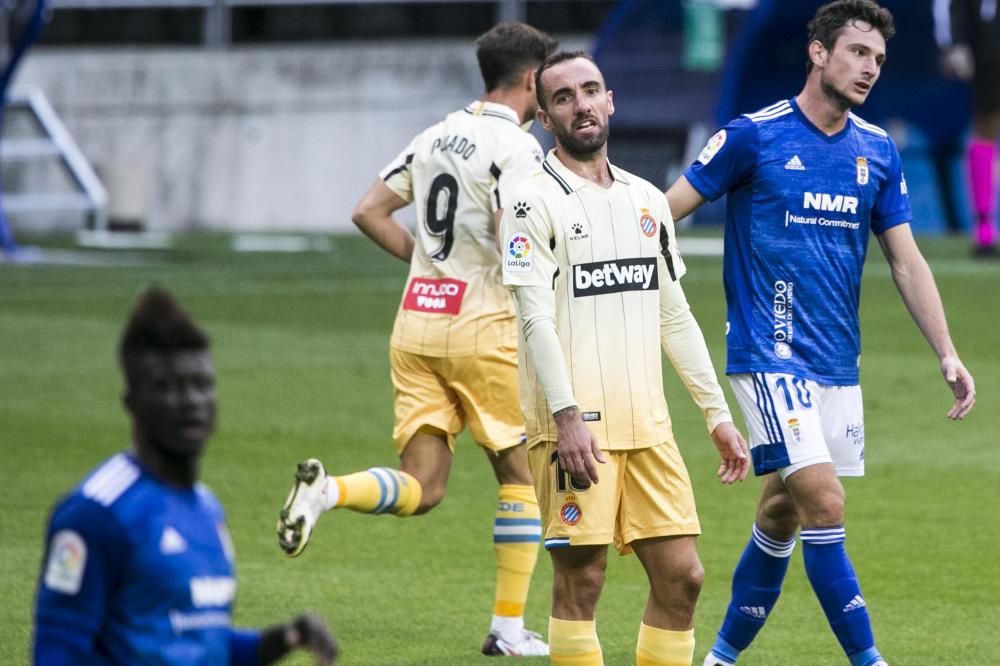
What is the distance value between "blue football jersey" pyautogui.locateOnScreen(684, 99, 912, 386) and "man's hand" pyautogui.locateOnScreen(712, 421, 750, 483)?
0.59 meters

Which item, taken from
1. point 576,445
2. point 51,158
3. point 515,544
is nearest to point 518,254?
point 576,445

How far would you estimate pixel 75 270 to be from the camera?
19.8 meters

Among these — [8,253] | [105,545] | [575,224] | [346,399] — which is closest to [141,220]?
[8,253]

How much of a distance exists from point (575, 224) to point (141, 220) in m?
19.8

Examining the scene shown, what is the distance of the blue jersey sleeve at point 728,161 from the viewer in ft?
20.6

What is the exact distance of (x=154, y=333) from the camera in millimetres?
3533

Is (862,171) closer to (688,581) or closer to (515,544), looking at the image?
(688,581)

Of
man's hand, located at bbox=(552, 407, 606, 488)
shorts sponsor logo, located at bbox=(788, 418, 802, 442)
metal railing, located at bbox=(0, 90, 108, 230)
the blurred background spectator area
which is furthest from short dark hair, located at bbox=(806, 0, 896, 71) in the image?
the blurred background spectator area

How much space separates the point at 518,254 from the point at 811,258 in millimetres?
1176

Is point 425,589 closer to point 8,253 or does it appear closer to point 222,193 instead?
point 8,253

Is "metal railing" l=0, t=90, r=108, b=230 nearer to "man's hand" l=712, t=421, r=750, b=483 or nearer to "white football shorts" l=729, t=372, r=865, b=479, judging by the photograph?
"white football shorts" l=729, t=372, r=865, b=479

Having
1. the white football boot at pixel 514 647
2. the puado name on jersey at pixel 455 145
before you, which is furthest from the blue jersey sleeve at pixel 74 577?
the puado name on jersey at pixel 455 145

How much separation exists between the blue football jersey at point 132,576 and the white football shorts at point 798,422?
9.23ft

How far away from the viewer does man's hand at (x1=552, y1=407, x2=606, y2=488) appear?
5328mm
